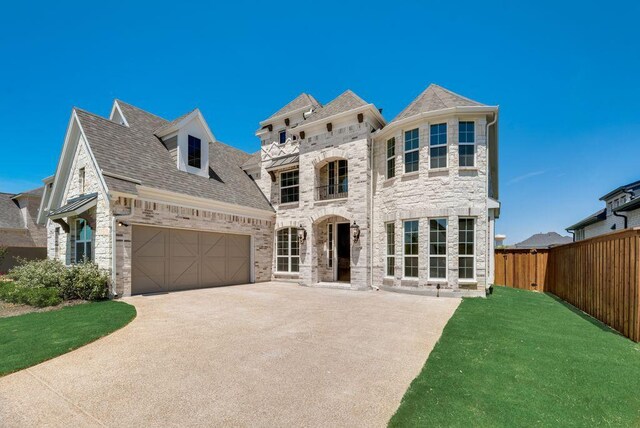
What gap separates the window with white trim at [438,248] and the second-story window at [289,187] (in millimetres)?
7425

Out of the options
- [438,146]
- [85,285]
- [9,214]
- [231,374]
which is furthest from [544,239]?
[9,214]

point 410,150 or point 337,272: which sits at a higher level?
point 410,150

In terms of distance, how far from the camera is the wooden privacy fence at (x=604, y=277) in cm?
617

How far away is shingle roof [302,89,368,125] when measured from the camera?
14.3 m

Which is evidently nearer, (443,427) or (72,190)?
(443,427)

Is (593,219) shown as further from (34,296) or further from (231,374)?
(34,296)

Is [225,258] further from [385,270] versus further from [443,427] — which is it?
[443,427]

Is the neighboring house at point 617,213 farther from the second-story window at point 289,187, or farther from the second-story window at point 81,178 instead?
the second-story window at point 81,178

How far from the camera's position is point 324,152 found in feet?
49.2

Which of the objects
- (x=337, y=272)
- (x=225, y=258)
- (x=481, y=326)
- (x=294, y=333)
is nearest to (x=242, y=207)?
(x=225, y=258)

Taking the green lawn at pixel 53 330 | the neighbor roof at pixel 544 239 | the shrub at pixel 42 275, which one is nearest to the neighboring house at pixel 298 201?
the shrub at pixel 42 275

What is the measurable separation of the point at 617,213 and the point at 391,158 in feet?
45.4

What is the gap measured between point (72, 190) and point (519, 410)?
1594 centimetres

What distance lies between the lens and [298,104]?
17562mm
